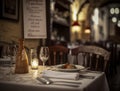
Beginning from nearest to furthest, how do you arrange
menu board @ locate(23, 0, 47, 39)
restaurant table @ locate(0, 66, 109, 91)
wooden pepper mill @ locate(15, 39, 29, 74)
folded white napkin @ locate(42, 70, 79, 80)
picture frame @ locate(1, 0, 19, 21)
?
restaurant table @ locate(0, 66, 109, 91) < folded white napkin @ locate(42, 70, 79, 80) < wooden pepper mill @ locate(15, 39, 29, 74) < picture frame @ locate(1, 0, 19, 21) < menu board @ locate(23, 0, 47, 39)

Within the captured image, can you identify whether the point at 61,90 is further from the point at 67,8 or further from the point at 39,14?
the point at 67,8

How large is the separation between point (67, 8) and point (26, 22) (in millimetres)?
6320

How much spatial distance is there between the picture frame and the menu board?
0.17 m

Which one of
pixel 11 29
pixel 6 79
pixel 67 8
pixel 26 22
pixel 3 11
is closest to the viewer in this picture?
pixel 6 79

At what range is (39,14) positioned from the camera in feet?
12.0

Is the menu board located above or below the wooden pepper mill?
above

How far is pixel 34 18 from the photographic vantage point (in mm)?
3594

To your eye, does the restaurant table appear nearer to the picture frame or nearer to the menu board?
the picture frame

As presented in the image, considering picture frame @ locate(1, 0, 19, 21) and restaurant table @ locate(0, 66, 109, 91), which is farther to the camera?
picture frame @ locate(1, 0, 19, 21)

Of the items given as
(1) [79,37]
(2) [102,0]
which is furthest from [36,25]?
(2) [102,0]

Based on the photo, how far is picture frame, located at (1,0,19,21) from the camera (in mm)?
3015

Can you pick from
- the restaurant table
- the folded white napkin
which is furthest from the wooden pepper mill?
the folded white napkin

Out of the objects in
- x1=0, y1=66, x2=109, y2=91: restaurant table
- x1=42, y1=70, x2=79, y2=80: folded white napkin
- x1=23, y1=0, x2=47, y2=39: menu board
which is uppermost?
x1=23, y1=0, x2=47, y2=39: menu board

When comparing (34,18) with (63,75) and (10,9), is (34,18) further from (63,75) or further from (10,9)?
(63,75)
